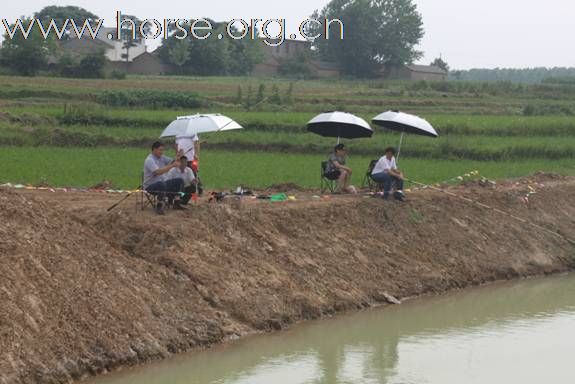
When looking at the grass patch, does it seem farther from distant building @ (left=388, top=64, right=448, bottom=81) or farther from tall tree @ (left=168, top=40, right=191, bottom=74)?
distant building @ (left=388, top=64, right=448, bottom=81)

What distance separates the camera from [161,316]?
1216cm

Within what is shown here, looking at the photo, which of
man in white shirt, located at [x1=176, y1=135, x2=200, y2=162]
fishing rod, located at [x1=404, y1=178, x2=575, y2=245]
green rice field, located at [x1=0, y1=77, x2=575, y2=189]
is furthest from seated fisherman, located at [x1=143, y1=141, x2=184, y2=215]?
fishing rod, located at [x1=404, y1=178, x2=575, y2=245]

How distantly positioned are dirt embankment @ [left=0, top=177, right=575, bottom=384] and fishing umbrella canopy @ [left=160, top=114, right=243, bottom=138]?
3.98 feet

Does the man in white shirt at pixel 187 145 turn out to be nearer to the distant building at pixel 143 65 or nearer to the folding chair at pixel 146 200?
the folding chair at pixel 146 200

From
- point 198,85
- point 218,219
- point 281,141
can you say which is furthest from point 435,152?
point 198,85

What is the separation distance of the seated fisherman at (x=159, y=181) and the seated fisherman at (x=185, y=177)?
0.14 m

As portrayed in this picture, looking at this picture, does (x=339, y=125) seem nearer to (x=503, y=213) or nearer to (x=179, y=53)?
(x=503, y=213)

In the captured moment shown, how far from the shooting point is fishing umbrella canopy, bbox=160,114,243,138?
1592cm

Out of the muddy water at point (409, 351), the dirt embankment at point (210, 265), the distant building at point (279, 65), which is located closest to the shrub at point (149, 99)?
the dirt embankment at point (210, 265)

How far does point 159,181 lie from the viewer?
47.7ft

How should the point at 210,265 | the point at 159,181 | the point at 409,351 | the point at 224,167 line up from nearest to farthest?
the point at 409,351 < the point at 210,265 < the point at 159,181 < the point at 224,167

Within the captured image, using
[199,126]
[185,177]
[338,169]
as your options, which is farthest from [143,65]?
[185,177]

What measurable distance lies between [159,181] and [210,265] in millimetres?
1571

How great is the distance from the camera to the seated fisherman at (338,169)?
18234mm
